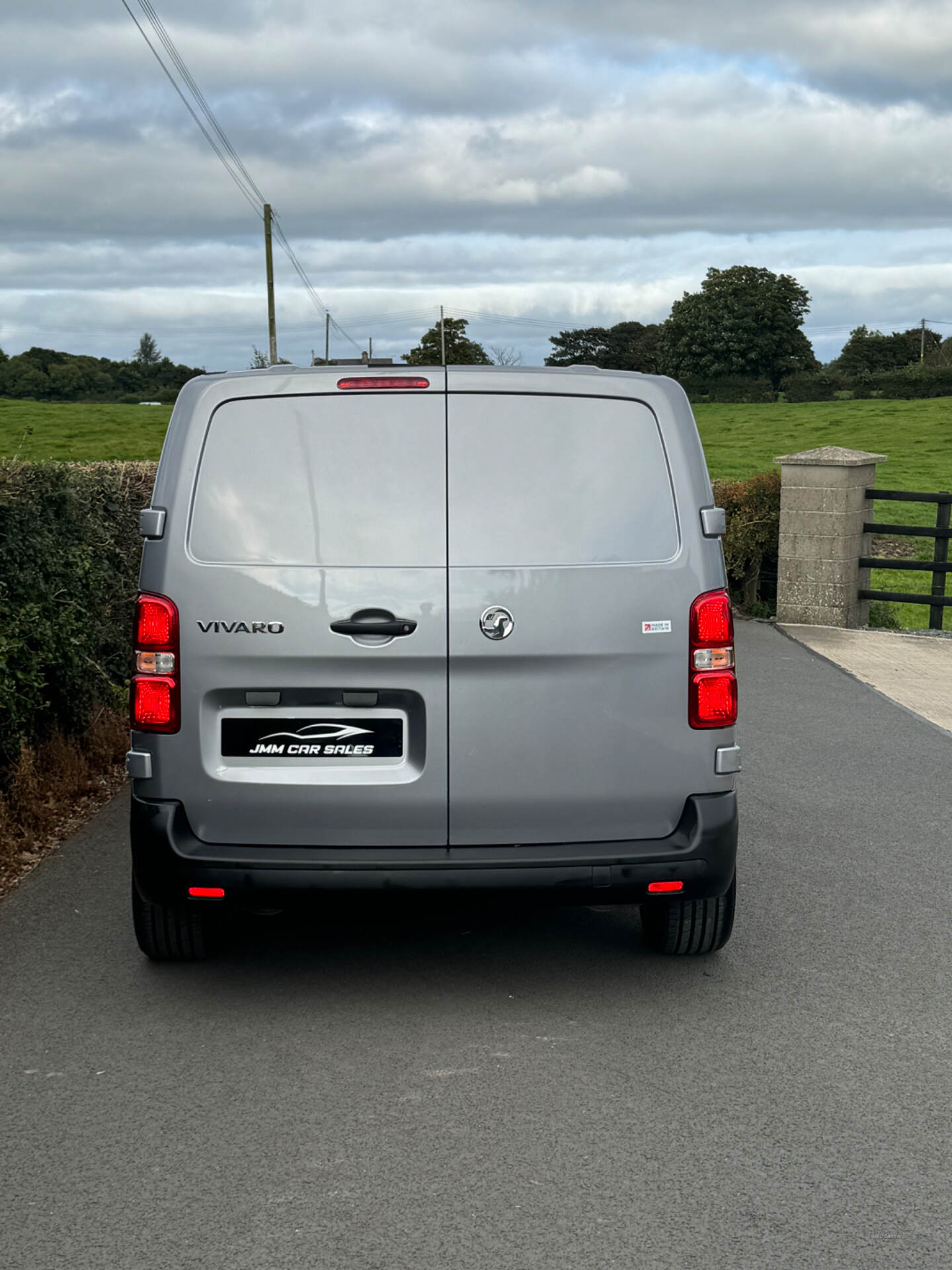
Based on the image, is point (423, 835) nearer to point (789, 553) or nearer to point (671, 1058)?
point (671, 1058)

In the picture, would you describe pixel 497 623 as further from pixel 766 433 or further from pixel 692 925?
pixel 766 433

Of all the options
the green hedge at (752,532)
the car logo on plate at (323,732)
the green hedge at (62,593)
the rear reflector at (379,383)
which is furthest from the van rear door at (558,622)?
the green hedge at (752,532)

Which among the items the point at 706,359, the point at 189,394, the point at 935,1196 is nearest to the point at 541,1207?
the point at 935,1196

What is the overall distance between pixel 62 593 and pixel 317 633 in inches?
166

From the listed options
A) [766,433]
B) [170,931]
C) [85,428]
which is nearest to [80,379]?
[85,428]

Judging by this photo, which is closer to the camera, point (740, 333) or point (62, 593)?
point (62, 593)

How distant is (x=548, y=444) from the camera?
14.8ft

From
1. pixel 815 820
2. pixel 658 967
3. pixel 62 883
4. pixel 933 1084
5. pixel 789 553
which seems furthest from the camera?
pixel 789 553

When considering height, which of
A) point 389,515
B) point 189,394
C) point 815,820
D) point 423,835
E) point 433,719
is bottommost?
point 815,820

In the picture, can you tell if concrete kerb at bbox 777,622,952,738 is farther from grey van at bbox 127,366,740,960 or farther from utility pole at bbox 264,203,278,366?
utility pole at bbox 264,203,278,366

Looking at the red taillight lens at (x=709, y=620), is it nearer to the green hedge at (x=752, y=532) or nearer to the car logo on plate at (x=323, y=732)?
the car logo on plate at (x=323, y=732)

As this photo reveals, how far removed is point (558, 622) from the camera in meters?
4.46

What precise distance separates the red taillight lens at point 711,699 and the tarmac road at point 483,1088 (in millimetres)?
987

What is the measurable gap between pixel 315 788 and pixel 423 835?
14.5 inches
